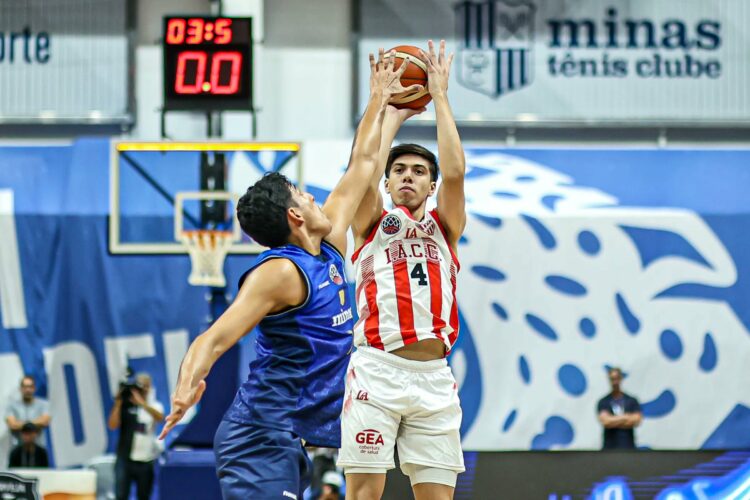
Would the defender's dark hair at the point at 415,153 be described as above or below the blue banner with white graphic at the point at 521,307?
above

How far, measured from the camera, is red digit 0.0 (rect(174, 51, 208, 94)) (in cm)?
959

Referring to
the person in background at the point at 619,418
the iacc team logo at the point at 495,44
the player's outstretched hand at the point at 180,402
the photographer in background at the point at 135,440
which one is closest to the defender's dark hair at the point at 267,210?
the player's outstretched hand at the point at 180,402

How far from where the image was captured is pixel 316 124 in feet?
44.2

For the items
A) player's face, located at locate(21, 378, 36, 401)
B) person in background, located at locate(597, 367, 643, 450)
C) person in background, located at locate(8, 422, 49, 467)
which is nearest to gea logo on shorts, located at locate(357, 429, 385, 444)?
person in background, located at locate(597, 367, 643, 450)

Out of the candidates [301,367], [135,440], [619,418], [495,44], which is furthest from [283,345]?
[495,44]

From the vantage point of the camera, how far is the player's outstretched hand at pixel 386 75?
4785 mm

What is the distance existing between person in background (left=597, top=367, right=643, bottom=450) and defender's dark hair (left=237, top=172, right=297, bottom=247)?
7.23 meters

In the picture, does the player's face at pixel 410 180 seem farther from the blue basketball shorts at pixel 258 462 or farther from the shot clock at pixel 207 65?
the shot clock at pixel 207 65

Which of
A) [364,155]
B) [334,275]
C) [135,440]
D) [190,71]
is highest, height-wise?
[190,71]

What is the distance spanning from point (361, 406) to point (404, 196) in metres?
0.97

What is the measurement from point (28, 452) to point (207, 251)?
281cm

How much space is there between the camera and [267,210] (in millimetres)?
3959

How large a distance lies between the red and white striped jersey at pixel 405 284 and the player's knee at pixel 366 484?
1.82 ft

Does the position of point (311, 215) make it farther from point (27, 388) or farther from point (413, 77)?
point (27, 388)
